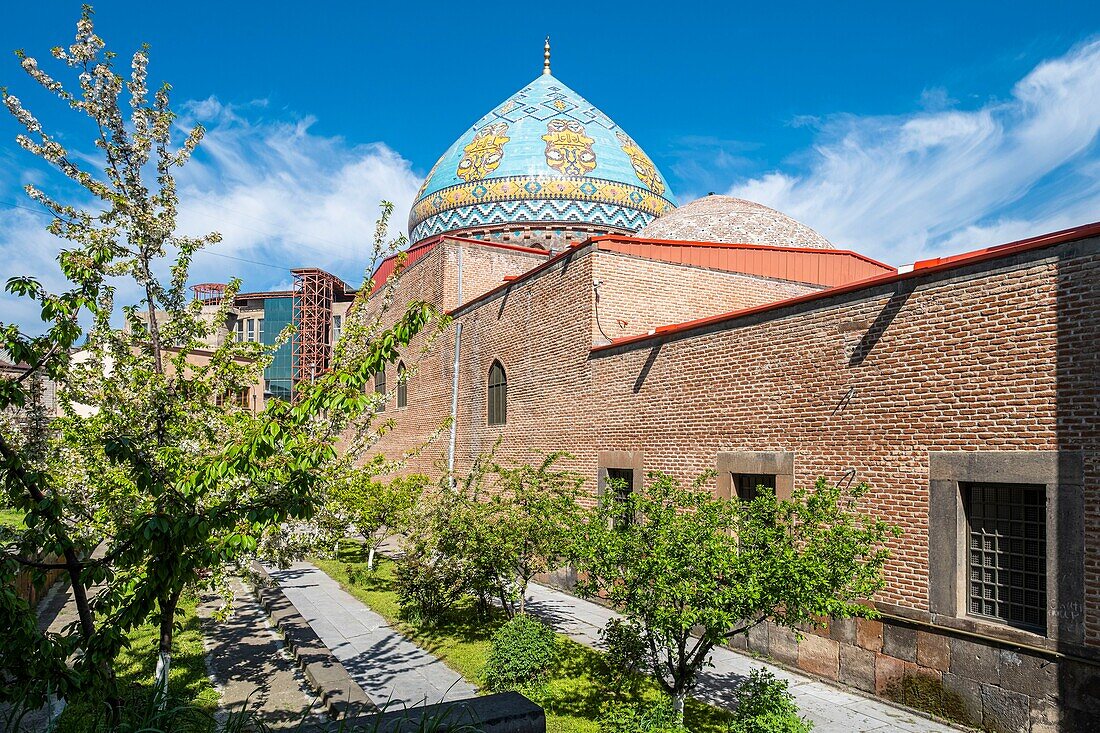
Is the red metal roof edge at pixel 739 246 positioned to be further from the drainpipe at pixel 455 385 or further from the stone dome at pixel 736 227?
the drainpipe at pixel 455 385

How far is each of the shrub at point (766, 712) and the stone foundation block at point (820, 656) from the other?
224 cm

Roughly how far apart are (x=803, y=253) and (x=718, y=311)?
3.06 m

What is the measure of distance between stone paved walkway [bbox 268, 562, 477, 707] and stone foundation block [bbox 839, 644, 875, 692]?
14.0 feet

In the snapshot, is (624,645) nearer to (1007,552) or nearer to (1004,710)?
(1004,710)

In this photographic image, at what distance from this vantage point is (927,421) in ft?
26.1

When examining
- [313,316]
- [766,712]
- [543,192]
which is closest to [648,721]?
[766,712]

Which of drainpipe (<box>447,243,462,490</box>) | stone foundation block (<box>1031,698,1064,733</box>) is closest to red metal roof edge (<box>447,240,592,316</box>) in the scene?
drainpipe (<box>447,243,462,490</box>)

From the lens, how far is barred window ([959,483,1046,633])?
7.09 meters

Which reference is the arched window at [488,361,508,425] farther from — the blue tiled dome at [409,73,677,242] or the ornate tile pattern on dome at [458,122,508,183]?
the ornate tile pattern on dome at [458,122,508,183]

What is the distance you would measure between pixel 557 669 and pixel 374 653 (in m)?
2.60

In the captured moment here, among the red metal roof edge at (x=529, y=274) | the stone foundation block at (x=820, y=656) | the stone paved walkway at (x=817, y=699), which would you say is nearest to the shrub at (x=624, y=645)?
the stone paved walkway at (x=817, y=699)

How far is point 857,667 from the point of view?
8445 mm

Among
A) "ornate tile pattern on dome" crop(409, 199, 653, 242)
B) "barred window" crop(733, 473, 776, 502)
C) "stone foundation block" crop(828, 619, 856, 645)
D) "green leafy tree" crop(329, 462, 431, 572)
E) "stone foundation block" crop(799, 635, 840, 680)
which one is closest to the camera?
"stone foundation block" crop(828, 619, 856, 645)

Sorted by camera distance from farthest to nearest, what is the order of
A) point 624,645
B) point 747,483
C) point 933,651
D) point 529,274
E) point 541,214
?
point 541,214
point 529,274
point 747,483
point 933,651
point 624,645
